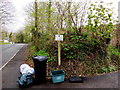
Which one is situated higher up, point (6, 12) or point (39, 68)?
point (6, 12)

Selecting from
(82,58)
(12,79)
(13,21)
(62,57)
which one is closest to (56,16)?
(62,57)

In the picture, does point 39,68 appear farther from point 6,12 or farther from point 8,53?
point 6,12

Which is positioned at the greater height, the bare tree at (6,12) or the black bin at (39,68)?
the bare tree at (6,12)

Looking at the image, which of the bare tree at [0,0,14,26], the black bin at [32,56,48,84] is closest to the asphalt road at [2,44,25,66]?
the black bin at [32,56,48,84]

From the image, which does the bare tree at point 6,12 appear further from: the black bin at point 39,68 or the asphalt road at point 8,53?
the black bin at point 39,68

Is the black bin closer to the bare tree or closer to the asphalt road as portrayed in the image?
the asphalt road

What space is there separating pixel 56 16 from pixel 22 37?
85.8 ft

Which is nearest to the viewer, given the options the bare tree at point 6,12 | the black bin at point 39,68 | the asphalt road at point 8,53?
the black bin at point 39,68

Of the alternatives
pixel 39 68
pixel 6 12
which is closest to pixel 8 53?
pixel 39 68

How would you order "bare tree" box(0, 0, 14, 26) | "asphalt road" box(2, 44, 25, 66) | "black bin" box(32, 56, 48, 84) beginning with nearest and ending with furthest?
"black bin" box(32, 56, 48, 84) → "asphalt road" box(2, 44, 25, 66) → "bare tree" box(0, 0, 14, 26)

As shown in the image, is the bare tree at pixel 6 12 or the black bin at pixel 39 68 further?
the bare tree at pixel 6 12

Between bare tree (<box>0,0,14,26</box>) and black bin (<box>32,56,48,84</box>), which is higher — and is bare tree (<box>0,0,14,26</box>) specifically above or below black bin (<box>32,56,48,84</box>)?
above

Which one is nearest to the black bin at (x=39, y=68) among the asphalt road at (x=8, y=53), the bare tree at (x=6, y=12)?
the asphalt road at (x=8, y=53)

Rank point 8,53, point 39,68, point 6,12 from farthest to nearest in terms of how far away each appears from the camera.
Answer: point 6,12
point 8,53
point 39,68
